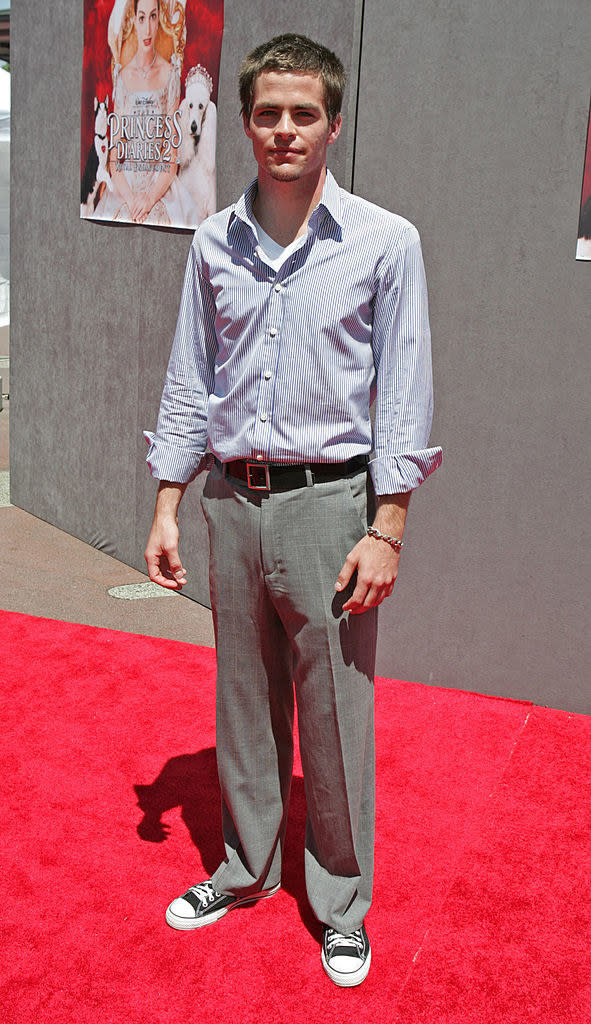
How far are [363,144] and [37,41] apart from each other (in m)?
2.70

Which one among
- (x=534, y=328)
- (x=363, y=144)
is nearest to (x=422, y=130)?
(x=363, y=144)

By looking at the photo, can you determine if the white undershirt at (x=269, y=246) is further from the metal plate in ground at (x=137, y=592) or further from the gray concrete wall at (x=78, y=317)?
the metal plate in ground at (x=137, y=592)

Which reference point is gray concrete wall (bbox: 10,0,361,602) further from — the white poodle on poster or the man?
the man

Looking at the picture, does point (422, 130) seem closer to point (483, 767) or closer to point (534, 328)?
point (534, 328)

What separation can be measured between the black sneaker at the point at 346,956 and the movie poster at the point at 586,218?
209 cm

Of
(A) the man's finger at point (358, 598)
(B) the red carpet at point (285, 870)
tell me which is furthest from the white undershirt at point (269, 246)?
(B) the red carpet at point (285, 870)

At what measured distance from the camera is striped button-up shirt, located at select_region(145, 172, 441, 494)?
81.9 inches

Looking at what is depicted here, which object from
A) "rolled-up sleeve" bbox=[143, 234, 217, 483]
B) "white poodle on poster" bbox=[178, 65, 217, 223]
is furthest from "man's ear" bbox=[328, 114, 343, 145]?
"white poodle on poster" bbox=[178, 65, 217, 223]

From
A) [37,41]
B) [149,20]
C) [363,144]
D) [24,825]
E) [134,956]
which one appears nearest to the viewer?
[134,956]

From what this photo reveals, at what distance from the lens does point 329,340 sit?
2.10 meters

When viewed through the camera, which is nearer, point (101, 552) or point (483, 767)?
point (483, 767)

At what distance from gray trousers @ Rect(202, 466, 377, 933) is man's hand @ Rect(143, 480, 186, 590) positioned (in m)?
0.08

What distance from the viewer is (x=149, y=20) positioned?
4547mm

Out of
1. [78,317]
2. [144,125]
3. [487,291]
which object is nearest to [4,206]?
[78,317]
